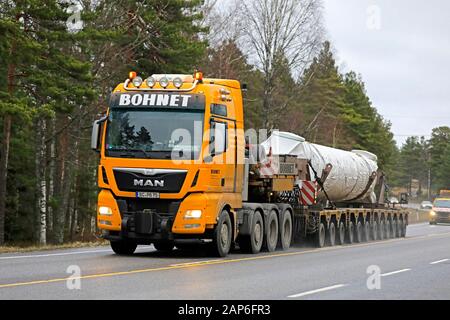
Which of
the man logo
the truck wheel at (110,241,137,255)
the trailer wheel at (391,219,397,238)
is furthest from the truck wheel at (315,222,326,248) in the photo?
the trailer wheel at (391,219,397,238)

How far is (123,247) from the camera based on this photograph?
19.8 m

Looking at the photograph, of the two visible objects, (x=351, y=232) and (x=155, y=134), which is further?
(x=351, y=232)

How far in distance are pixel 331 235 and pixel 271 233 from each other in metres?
6.16

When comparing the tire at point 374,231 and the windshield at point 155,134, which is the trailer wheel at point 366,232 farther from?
the windshield at point 155,134

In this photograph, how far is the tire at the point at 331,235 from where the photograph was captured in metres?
28.0

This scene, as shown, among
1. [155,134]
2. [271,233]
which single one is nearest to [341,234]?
[271,233]

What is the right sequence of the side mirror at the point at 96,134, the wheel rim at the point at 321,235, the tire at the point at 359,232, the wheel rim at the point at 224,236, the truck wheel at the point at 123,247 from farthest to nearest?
the tire at the point at 359,232, the wheel rim at the point at 321,235, the truck wheel at the point at 123,247, the wheel rim at the point at 224,236, the side mirror at the point at 96,134

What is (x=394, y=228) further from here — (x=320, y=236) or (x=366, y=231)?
(x=320, y=236)

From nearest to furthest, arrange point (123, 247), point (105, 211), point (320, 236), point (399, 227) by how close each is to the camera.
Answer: point (105, 211) < point (123, 247) < point (320, 236) < point (399, 227)

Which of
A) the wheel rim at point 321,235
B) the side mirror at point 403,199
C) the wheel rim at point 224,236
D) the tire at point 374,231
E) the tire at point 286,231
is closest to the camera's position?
the wheel rim at point 224,236

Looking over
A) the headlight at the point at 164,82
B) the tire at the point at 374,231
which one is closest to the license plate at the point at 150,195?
Result: the headlight at the point at 164,82

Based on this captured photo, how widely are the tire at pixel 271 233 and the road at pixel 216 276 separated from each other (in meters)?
1.03
